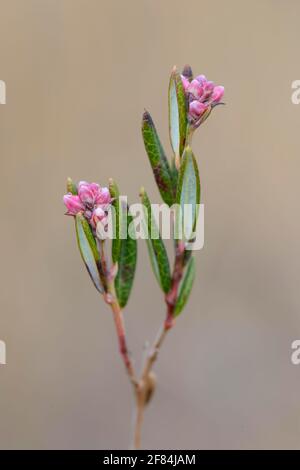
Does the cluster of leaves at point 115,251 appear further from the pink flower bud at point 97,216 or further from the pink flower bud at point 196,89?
the pink flower bud at point 196,89

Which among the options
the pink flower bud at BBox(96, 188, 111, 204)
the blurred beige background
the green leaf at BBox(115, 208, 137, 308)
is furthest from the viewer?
the blurred beige background

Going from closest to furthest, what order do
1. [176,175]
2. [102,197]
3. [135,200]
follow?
1. [102,197]
2. [176,175]
3. [135,200]

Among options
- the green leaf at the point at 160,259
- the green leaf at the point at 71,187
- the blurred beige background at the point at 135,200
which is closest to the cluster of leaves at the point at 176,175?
the green leaf at the point at 160,259

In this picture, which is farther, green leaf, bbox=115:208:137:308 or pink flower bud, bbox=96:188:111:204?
green leaf, bbox=115:208:137:308

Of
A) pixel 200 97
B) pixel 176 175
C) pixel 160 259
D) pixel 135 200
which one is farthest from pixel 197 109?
pixel 135 200

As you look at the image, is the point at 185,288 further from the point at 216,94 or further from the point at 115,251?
the point at 216,94

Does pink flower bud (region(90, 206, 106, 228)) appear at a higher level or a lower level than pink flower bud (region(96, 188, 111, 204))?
lower

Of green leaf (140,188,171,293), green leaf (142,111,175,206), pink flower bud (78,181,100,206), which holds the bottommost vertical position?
green leaf (140,188,171,293)

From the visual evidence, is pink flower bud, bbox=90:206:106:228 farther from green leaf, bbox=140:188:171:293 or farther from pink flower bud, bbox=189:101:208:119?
pink flower bud, bbox=189:101:208:119

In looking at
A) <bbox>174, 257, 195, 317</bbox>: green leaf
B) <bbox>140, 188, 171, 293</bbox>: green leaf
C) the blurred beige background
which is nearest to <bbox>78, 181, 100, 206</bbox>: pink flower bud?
<bbox>140, 188, 171, 293</bbox>: green leaf
